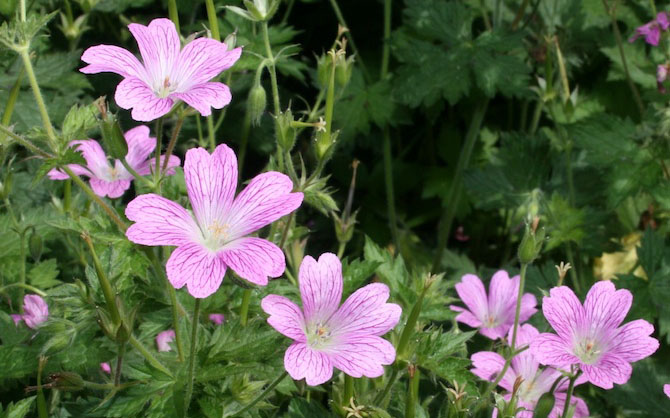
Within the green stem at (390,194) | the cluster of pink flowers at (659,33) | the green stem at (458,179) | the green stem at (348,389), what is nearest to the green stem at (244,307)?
the green stem at (348,389)

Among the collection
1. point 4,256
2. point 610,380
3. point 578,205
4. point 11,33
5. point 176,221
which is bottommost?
point 578,205

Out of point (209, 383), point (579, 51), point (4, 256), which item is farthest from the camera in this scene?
point (579, 51)

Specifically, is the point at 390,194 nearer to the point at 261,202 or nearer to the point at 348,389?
the point at 348,389

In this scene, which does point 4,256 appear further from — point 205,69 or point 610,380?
point 610,380

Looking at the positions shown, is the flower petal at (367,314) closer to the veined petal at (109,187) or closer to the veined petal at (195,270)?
the veined petal at (195,270)

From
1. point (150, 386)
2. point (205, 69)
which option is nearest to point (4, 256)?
point (150, 386)

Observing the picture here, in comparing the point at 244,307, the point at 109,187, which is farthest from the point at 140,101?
the point at 109,187

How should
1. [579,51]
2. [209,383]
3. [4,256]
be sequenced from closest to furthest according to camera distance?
[209,383], [4,256], [579,51]
